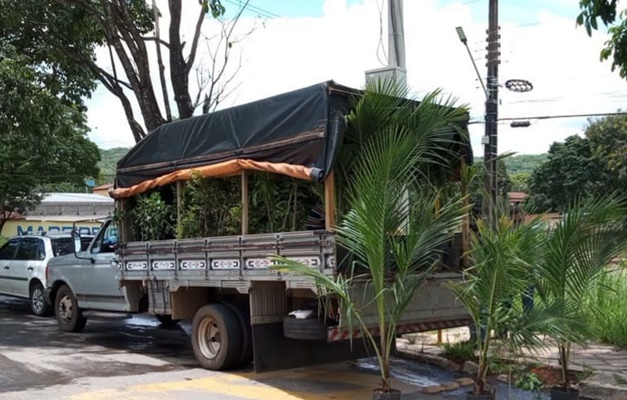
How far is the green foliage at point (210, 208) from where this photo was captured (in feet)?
27.4

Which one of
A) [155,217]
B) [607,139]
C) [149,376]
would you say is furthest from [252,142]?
[607,139]

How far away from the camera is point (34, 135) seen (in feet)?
51.3

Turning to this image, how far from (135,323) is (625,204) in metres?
10.3

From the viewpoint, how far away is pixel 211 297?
905 cm

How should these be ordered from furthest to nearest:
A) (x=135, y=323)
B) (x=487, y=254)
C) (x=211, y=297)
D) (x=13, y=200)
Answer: (x=13, y=200) → (x=135, y=323) → (x=211, y=297) → (x=487, y=254)

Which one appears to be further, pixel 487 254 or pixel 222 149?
pixel 222 149

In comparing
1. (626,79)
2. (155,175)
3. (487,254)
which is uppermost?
(626,79)

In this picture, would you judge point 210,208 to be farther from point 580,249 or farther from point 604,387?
point 604,387

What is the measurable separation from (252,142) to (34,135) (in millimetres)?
9680

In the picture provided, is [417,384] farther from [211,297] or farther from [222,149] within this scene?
[222,149]

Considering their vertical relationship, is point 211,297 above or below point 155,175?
below

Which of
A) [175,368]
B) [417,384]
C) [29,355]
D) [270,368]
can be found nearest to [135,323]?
[29,355]

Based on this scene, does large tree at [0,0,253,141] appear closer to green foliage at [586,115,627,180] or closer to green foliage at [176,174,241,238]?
green foliage at [176,174,241,238]

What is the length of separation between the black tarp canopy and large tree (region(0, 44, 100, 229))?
4.99m
